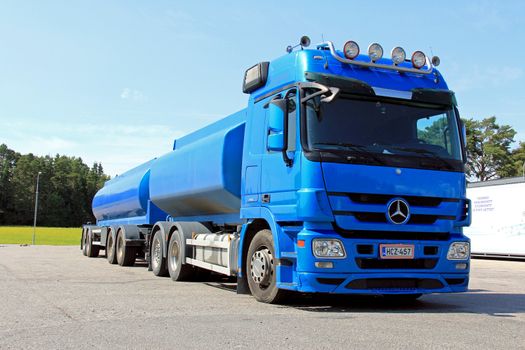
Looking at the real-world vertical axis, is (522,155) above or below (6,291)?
above

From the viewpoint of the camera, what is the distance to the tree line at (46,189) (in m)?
117

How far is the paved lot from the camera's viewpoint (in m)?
5.46

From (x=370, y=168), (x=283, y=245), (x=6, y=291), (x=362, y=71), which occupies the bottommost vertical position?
(x=6, y=291)

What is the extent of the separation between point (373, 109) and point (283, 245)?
7.29 feet

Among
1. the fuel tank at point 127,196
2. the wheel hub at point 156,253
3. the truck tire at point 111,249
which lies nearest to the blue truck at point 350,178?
the wheel hub at point 156,253

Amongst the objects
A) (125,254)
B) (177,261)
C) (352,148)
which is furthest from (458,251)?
(125,254)

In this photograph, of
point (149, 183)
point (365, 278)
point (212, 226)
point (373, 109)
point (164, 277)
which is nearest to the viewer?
point (365, 278)

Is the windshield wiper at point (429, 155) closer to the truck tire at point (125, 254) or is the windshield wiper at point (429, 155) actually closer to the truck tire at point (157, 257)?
the truck tire at point (157, 257)

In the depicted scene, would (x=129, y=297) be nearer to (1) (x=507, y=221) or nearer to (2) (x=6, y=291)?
(2) (x=6, y=291)

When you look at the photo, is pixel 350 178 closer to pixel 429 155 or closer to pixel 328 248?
pixel 328 248

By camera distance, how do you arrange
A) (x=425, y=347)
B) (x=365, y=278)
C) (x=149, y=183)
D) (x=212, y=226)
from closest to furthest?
(x=425, y=347), (x=365, y=278), (x=212, y=226), (x=149, y=183)

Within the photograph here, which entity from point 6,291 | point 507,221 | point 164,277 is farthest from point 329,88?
point 507,221

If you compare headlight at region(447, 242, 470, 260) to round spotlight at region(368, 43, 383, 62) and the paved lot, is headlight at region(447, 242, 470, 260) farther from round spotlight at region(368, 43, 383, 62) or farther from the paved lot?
round spotlight at region(368, 43, 383, 62)

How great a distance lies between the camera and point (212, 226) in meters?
11.6
